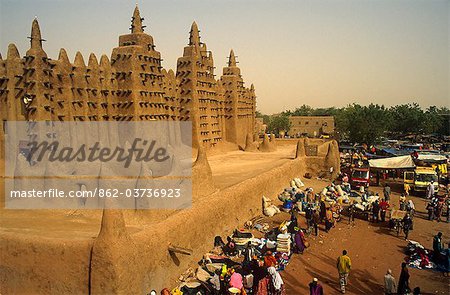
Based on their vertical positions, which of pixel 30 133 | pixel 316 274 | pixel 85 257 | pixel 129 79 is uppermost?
pixel 129 79

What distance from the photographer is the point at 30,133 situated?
21734mm

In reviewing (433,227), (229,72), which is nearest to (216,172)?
(433,227)

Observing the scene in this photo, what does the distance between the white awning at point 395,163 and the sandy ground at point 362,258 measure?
779 centimetres

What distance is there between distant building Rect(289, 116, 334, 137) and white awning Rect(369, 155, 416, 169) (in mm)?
39379

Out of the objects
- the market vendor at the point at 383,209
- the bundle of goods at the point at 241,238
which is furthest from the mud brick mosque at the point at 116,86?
the market vendor at the point at 383,209

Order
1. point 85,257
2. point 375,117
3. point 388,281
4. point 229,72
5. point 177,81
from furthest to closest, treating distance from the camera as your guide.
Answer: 1. point 375,117
2. point 229,72
3. point 177,81
4. point 388,281
5. point 85,257

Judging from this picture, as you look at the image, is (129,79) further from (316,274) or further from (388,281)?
(388,281)

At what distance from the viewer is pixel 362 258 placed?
54.6 feet

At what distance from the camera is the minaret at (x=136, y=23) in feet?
90.7

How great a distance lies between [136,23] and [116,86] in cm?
524

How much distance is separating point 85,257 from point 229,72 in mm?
32973

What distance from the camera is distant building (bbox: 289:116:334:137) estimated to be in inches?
2788

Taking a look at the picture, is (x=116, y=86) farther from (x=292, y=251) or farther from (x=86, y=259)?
(x=86, y=259)

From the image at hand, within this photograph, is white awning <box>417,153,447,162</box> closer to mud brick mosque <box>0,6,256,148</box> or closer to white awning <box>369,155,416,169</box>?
white awning <box>369,155,416,169</box>
